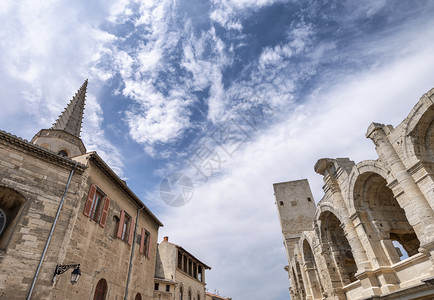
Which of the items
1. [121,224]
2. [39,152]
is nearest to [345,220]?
[121,224]

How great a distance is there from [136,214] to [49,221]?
21.2ft

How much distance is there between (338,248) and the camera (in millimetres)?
12438

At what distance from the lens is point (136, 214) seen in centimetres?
1517

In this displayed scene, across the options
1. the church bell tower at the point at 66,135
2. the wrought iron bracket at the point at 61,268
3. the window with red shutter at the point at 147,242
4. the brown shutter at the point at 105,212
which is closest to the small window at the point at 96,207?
the brown shutter at the point at 105,212

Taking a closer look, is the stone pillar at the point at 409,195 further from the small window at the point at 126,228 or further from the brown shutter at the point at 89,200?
the small window at the point at 126,228

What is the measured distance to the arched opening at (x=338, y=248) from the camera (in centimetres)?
1186

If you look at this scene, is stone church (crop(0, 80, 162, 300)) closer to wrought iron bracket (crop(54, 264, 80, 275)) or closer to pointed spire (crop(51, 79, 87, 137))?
wrought iron bracket (crop(54, 264, 80, 275))

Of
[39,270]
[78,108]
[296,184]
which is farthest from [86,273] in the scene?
[296,184]

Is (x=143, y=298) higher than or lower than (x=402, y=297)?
higher

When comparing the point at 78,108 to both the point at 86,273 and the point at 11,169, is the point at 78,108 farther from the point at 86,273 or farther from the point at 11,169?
the point at 86,273

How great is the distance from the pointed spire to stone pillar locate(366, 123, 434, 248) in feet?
76.1

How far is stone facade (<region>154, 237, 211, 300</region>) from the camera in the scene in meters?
21.7

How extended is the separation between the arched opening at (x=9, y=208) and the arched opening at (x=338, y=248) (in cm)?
1334

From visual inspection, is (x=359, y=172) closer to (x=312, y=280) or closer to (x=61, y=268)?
(x=312, y=280)
